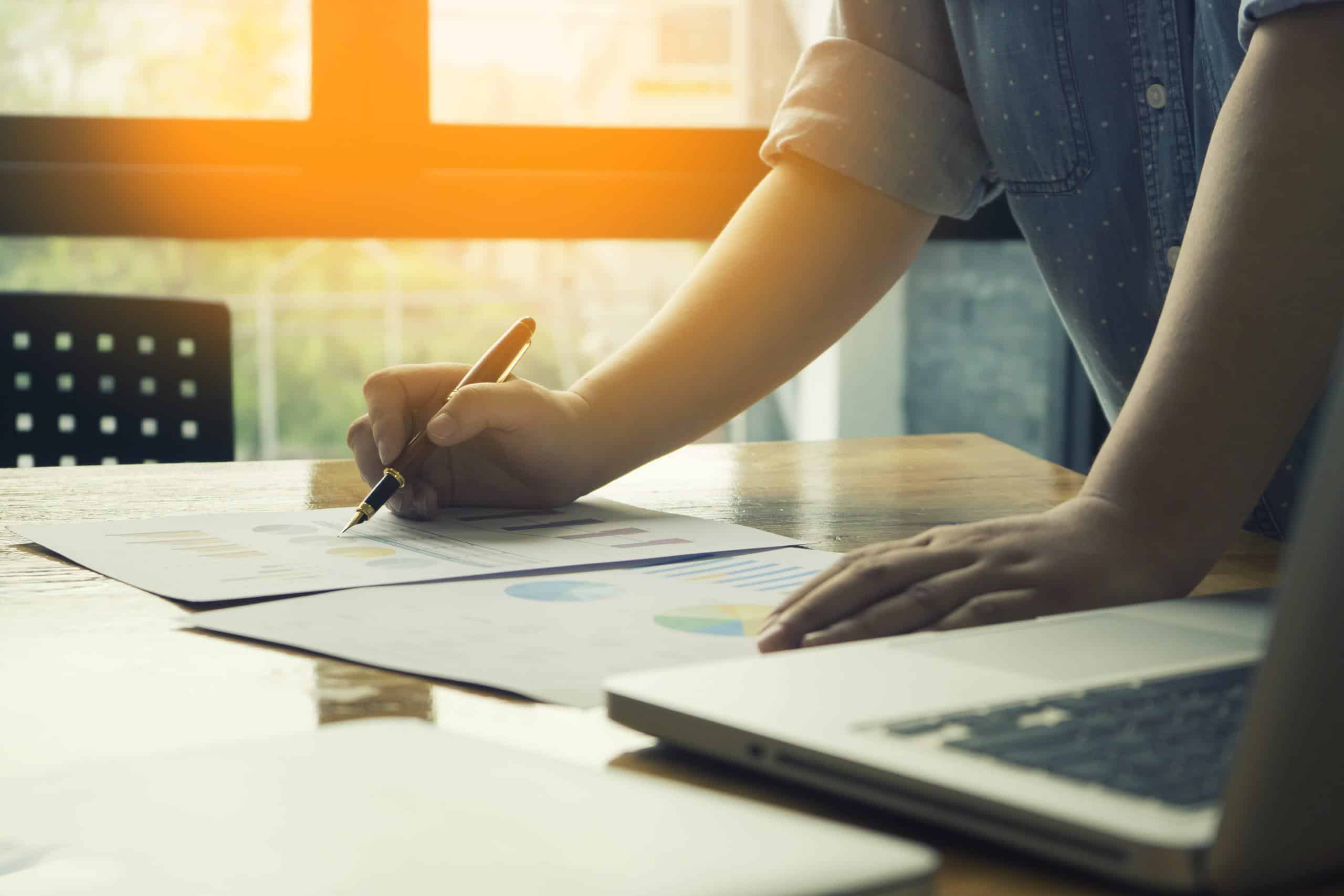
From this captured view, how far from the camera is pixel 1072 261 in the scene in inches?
38.1

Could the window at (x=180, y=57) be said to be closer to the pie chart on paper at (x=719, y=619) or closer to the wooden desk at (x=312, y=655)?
the wooden desk at (x=312, y=655)

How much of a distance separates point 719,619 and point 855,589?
80 millimetres

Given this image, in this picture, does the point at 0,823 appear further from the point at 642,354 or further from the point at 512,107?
the point at 512,107

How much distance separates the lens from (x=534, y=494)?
0.84 meters

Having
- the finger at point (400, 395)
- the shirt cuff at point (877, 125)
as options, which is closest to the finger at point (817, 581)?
the finger at point (400, 395)

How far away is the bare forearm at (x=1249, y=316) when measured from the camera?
0.54m

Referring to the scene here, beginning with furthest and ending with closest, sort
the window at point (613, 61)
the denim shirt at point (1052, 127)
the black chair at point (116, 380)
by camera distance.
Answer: the window at point (613, 61) → the black chair at point (116, 380) → the denim shirt at point (1052, 127)

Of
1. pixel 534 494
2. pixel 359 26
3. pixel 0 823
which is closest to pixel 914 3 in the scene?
pixel 534 494

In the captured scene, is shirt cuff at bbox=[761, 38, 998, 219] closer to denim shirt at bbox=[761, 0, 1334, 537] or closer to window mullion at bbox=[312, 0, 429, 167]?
denim shirt at bbox=[761, 0, 1334, 537]

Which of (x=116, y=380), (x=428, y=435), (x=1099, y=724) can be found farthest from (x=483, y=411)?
(x=116, y=380)

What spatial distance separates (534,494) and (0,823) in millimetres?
551

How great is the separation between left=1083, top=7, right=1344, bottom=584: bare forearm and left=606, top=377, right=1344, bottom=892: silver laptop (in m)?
0.09

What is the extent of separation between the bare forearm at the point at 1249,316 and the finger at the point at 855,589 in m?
0.09

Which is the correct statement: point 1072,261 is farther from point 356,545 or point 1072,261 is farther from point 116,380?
point 116,380
